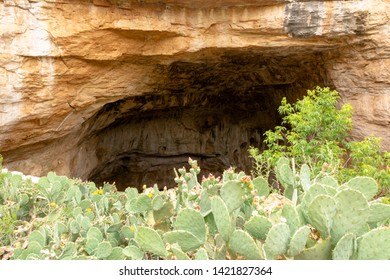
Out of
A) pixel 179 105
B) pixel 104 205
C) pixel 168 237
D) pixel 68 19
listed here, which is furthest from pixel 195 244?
pixel 179 105

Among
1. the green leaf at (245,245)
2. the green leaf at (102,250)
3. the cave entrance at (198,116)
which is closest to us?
the green leaf at (245,245)

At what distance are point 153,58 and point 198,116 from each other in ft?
16.4

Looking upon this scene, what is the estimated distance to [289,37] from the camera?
615 centimetres

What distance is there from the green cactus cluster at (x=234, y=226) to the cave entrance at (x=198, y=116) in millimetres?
4950

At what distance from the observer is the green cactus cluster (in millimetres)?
1501

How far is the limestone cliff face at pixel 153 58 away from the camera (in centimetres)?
542

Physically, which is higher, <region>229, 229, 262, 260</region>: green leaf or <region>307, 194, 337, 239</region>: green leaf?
<region>307, 194, 337, 239</region>: green leaf

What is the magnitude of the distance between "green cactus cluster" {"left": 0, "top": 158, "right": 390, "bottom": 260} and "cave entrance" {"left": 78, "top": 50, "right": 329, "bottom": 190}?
495cm

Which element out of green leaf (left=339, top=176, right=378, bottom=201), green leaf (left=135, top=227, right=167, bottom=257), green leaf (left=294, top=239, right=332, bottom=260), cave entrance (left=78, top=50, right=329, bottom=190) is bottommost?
cave entrance (left=78, top=50, right=329, bottom=190)

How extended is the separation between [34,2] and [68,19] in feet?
1.70

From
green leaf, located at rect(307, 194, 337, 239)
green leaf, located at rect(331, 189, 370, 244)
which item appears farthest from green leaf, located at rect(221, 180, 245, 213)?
green leaf, located at rect(331, 189, 370, 244)

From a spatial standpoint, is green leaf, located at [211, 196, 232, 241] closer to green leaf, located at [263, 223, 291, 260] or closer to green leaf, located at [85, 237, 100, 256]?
green leaf, located at [263, 223, 291, 260]

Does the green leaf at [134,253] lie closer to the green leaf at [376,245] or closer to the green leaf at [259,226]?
the green leaf at [259,226]

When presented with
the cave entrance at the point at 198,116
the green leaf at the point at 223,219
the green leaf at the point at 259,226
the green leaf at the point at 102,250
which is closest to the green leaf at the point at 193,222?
the green leaf at the point at 223,219
